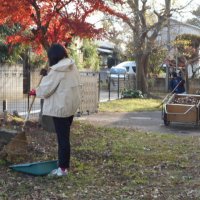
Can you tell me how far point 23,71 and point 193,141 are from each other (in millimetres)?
13320

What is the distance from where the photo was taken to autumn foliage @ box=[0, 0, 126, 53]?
9.42 m

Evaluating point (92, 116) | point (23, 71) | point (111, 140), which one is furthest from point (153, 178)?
point (23, 71)

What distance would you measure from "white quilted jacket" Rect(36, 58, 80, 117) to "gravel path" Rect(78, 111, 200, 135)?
586cm

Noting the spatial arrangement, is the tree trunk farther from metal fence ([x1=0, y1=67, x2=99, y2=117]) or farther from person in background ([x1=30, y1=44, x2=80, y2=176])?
person in background ([x1=30, y1=44, x2=80, y2=176])

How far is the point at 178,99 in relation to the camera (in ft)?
43.1

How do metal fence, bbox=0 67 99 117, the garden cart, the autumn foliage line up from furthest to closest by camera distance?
metal fence, bbox=0 67 99 117
the garden cart
the autumn foliage

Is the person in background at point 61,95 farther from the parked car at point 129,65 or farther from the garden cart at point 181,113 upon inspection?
the parked car at point 129,65

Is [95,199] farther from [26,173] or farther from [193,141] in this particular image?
[193,141]

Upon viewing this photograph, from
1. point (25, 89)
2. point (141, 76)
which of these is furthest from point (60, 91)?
point (141, 76)

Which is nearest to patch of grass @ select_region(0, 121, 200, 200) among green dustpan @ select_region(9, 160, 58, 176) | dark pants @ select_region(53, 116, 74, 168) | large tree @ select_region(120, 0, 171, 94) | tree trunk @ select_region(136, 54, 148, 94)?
green dustpan @ select_region(9, 160, 58, 176)

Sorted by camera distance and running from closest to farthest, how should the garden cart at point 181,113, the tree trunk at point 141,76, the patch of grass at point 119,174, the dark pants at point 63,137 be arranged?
the patch of grass at point 119,174, the dark pants at point 63,137, the garden cart at point 181,113, the tree trunk at point 141,76

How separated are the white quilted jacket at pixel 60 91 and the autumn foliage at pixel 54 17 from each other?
3720 millimetres

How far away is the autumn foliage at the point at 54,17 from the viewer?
9.42 metres

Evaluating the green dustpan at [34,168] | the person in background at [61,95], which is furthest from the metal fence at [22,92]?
the person in background at [61,95]
